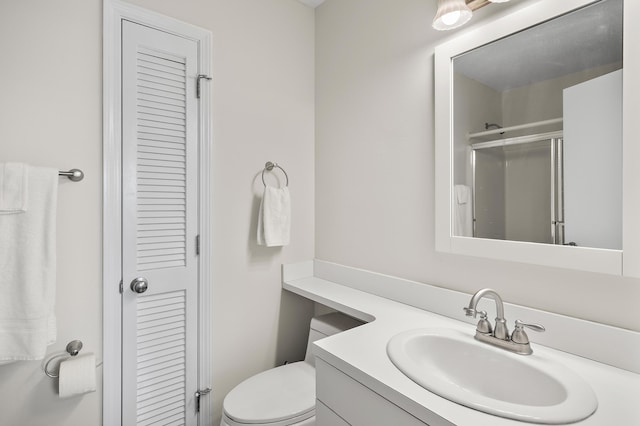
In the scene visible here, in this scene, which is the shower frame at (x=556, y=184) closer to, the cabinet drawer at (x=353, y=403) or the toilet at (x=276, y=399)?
the cabinet drawer at (x=353, y=403)

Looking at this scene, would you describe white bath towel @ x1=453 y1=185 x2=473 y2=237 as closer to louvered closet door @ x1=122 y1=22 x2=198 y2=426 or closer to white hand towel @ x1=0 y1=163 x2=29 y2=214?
louvered closet door @ x1=122 y1=22 x2=198 y2=426

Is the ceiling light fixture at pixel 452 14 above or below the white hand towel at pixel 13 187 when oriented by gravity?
above

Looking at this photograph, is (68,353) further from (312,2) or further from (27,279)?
(312,2)

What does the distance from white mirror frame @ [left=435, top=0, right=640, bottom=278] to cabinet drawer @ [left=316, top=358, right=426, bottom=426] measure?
0.65 meters

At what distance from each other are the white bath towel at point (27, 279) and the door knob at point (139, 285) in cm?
29

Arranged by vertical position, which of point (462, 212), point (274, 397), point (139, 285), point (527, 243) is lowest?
point (274, 397)

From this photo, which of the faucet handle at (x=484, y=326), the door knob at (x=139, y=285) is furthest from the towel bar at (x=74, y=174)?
the faucet handle at (x=484, y=326)

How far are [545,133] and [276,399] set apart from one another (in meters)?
1.43

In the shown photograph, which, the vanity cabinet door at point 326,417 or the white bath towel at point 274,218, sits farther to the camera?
the white bath towel at point 274,218

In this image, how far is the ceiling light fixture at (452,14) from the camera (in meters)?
1.15

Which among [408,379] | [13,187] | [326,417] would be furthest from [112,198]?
[408,379]

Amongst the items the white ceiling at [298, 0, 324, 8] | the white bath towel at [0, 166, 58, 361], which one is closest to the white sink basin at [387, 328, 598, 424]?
the white bath towel at [0, 166, 58, 361]

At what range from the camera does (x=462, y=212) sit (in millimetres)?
1252

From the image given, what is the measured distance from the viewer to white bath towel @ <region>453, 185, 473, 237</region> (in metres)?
1.23
